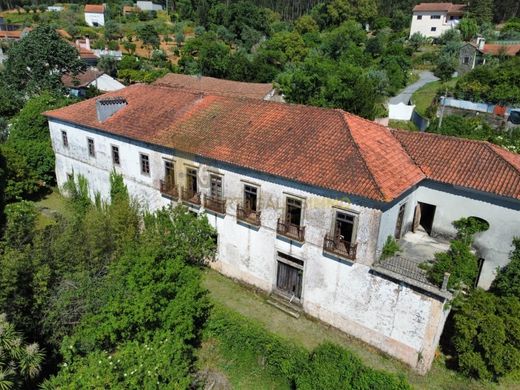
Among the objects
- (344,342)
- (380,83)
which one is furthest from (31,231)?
(380,83)

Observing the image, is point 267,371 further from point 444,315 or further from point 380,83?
point 380,83

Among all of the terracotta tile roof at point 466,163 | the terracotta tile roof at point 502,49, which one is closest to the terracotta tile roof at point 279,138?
the terracotta tile roof at point 466,163

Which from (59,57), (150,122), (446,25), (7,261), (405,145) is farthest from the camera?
(446,25)

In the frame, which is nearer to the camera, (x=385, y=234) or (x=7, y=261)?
(x=7, y=261)

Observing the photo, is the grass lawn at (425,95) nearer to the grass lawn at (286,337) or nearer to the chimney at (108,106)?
the chimney at (108,106)

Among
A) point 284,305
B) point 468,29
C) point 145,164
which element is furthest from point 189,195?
point 468,29

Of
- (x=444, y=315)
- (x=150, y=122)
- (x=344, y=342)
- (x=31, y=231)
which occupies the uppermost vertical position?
(x=150, y=122)
